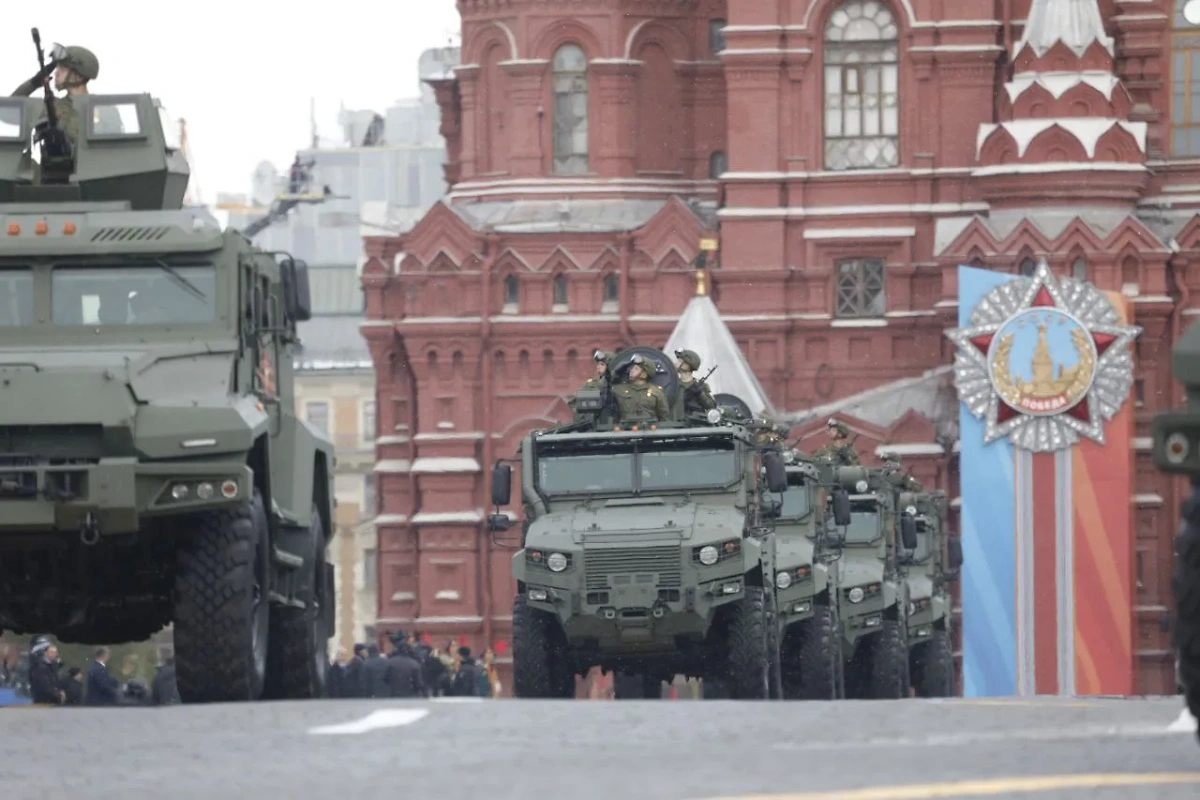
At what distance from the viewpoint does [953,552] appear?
48.6 meters

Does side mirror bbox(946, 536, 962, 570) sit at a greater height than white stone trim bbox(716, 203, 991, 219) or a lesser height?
lesser

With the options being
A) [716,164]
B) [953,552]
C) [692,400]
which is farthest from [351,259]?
[692,400]

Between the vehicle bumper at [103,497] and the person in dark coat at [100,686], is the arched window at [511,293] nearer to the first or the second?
the person in dark coat at [100,686]

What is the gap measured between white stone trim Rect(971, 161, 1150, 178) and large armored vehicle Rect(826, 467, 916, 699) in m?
23.9

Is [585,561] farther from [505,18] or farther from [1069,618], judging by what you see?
[505,18]

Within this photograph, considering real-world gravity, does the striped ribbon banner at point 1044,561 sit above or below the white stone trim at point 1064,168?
below

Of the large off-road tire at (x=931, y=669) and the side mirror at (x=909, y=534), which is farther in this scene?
the large off-road tire at (x=931, y=669)

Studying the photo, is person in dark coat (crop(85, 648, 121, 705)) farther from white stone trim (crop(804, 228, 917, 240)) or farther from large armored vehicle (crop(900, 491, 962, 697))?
white stone trim (crop(804, 228, 917, 240))

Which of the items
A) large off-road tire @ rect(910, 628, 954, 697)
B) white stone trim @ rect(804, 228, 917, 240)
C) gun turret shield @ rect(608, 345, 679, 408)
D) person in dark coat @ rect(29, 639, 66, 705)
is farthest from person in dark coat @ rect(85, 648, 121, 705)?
white stone trim @ rect(804, 228, 917, 240)

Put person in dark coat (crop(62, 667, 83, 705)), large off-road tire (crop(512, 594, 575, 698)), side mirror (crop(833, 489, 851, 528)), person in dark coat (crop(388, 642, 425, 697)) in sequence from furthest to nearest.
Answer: person in dark coat (crop(388, 642, 425, 697))
person in dark coat (crop(62, 667, 83, 705))
side mirror (crop(833, 489, 851, 528))
large off-road tire (crop(512, 594, 575, 698))

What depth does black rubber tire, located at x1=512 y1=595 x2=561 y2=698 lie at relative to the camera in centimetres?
2539

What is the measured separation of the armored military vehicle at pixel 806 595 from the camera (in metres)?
28.9

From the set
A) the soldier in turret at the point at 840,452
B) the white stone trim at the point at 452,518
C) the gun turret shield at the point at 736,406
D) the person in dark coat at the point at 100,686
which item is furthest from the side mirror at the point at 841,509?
the white stone trim at the point at 452,518

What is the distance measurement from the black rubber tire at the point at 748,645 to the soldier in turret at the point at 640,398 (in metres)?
1.97
